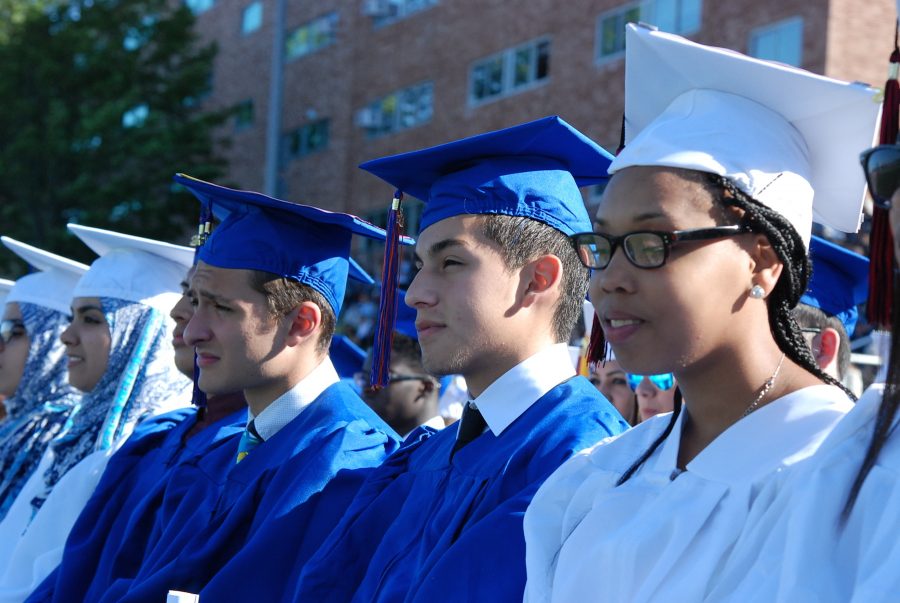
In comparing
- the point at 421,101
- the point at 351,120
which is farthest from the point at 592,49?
the point at 351,120

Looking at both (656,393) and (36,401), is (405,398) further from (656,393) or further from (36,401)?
(36,401)

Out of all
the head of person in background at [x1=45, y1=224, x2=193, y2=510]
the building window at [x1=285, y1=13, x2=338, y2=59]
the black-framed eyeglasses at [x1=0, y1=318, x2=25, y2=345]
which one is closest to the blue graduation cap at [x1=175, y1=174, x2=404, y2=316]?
the head of person in background at [x1=45, y1=224, x2=193, y2=510]

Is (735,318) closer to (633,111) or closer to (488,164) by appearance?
(633,111)

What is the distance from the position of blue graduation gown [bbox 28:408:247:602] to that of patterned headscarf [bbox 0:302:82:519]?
1381 mm

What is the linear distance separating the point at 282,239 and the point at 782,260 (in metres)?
2.38

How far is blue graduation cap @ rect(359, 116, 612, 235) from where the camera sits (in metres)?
3.47

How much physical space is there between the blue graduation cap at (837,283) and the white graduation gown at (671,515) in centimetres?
168

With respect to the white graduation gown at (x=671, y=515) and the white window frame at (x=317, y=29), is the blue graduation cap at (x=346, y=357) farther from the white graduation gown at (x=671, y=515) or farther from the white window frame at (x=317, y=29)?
the white window frame at (x=317, y=29)

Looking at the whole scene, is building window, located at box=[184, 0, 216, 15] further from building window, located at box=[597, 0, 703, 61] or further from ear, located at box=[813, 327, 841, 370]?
ear, located at box=[813, 327, 841, 370]

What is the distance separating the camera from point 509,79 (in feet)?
72.6

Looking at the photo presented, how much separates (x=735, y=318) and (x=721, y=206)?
219 millimetres

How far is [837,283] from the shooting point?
4117mm

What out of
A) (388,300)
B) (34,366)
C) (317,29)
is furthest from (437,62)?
(388,300)

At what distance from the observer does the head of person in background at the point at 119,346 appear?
588 cm
